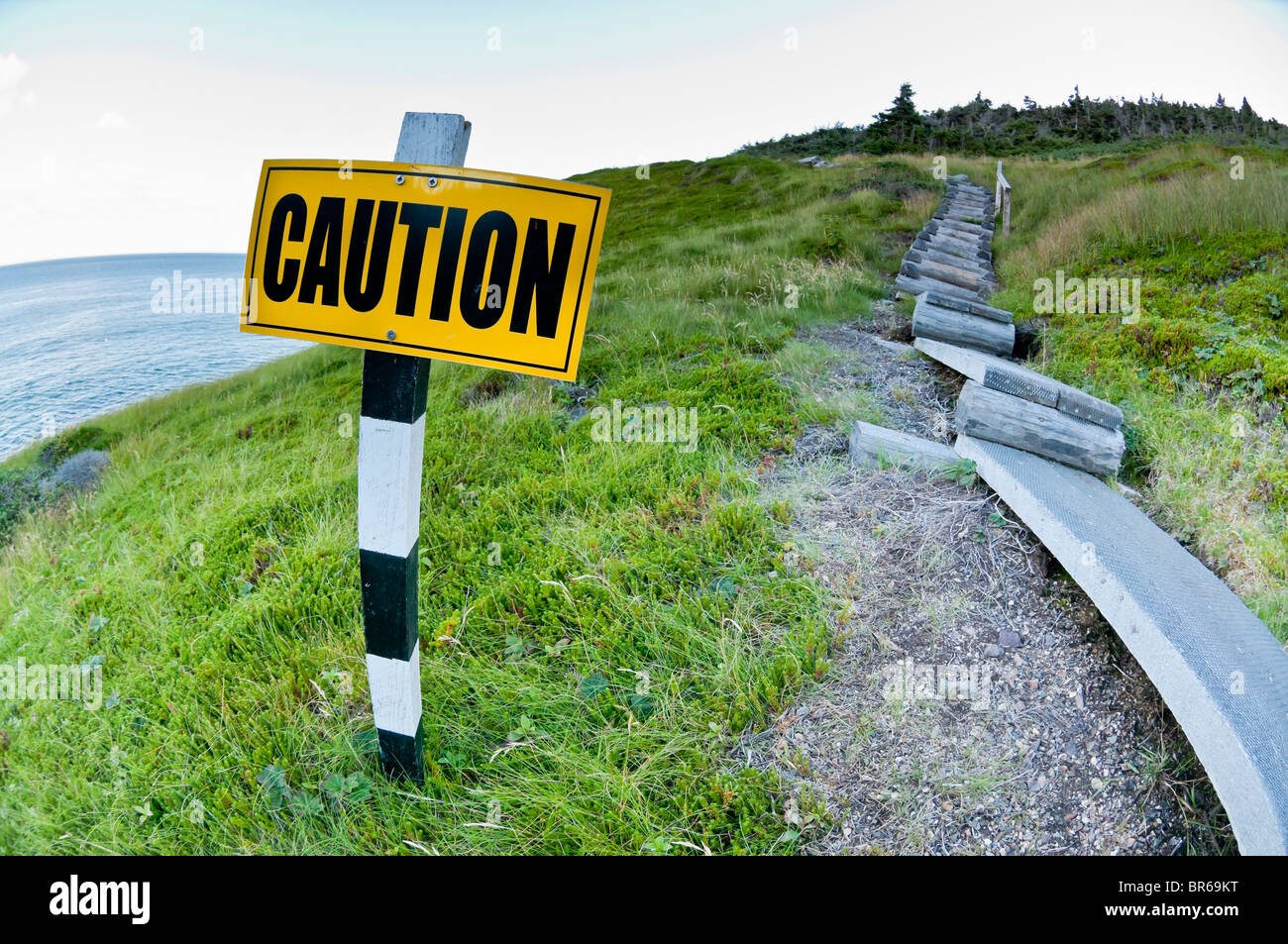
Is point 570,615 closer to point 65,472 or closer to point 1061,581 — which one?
point 1061,581

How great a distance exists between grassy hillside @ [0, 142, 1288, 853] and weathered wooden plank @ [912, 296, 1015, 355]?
500mm

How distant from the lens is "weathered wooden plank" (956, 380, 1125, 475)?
4.09 m

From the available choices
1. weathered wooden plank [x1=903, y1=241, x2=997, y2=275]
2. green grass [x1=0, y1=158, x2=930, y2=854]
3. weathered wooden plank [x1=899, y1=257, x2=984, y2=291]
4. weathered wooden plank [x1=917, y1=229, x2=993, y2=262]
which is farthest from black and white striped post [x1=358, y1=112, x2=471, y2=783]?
weathered wooden plank [x1=917, y1=229, x2=993, y2=262]

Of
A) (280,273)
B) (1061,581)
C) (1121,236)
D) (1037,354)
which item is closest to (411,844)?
(280,273)

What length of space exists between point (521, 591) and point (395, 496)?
1.43 metres

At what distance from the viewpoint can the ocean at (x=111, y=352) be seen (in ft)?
28.6

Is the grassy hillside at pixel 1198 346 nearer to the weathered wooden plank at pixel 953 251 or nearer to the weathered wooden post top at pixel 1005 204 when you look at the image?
the weathered wooden plank at pixel 953 251

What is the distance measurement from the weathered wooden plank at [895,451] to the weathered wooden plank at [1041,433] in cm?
30

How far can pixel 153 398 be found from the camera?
1300 centimetres

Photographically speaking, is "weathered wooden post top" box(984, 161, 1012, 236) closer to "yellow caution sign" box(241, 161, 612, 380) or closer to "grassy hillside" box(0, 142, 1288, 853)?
"grassy hillside" box(0, 142, 1288, 853)

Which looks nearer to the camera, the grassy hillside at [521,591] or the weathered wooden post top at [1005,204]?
the grassy hillside at [521,591]

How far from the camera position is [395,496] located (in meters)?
2.00

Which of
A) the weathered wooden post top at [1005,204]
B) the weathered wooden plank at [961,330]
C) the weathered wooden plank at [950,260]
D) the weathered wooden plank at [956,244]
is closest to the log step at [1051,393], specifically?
the weathered wooden plank at [961,330]
